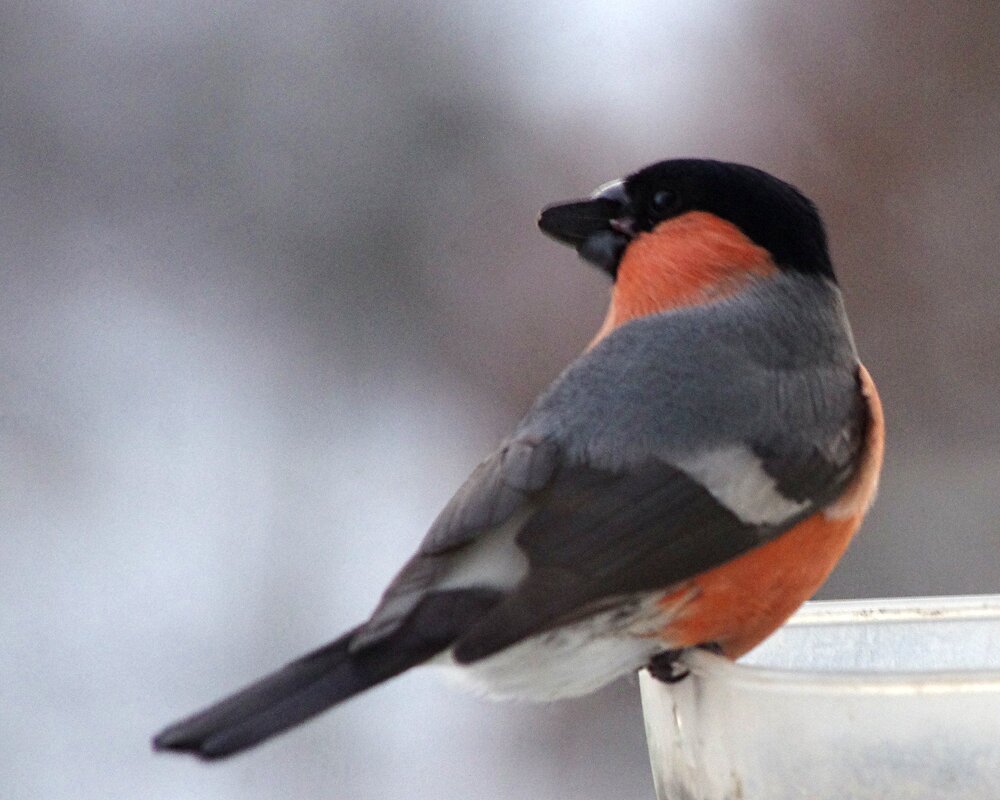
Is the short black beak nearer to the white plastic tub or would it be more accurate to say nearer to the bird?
the bird

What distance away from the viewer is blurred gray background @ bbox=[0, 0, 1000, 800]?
312cm

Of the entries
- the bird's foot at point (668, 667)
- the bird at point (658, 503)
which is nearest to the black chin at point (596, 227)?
the bird at point (658, 503)

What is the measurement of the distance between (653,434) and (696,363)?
0.17 meters

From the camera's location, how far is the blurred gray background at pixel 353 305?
3.12 metres

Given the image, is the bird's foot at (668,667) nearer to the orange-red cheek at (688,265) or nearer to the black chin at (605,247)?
the orange-red cheek at (688,265)

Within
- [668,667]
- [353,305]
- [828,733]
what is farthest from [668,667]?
[353,305]

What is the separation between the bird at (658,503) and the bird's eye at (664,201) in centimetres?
5

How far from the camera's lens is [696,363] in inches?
63.7

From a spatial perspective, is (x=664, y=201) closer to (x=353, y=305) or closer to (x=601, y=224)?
(x=601, y=224)

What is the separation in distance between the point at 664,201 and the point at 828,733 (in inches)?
36.4

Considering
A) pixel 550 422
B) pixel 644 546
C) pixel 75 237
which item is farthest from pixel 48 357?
pixel 644 546

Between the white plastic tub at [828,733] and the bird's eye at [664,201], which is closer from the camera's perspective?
the white plastic tub at [828,733]

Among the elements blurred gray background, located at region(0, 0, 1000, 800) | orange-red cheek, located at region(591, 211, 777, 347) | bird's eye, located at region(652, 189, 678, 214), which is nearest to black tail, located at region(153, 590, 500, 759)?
orange-red cheek, located at region(591, 211, 777, 347)

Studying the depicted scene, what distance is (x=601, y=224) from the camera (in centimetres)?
194
